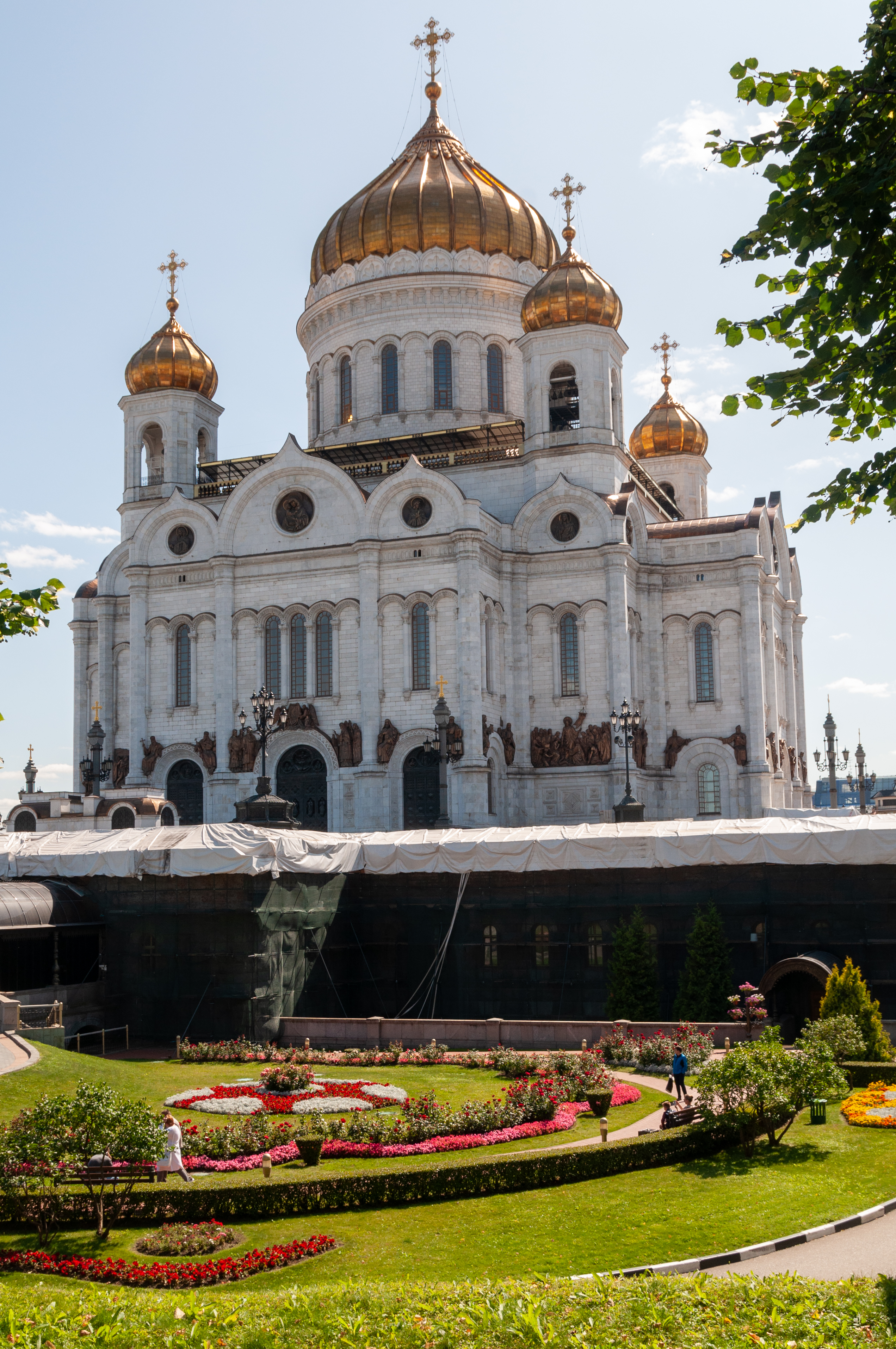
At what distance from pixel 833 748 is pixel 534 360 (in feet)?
110

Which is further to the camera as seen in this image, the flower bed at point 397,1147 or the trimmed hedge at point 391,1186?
the flower bed at point 397,1147

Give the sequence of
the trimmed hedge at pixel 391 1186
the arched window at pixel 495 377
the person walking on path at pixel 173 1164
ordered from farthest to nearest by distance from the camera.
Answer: the arched window at pixel 495 377
the person walking on path at pixel 173 1164
the trimmed hedge at pixel 391 1186

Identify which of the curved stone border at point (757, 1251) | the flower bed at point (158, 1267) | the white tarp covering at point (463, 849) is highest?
the white tarp covering at point (463, 849)

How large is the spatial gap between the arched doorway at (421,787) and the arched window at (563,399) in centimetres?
1336

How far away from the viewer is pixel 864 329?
10.4 meters

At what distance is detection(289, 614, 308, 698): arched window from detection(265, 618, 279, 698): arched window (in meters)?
0.50

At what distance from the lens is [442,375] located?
2088 inches

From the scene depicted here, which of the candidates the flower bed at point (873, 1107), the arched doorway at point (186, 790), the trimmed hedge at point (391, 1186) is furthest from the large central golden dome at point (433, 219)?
the trimmed hedge at point (391, 1186)

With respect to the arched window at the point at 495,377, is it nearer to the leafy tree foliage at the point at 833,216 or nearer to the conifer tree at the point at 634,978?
the conifer tree at the point at 634,978

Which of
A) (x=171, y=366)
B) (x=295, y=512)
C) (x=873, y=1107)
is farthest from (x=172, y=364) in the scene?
(x=873, y=1107)

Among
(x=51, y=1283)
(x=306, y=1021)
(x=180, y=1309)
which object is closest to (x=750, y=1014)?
(x=306, y=1021)

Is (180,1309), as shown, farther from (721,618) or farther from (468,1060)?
(721,618)

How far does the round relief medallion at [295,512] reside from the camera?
4731 centimetres

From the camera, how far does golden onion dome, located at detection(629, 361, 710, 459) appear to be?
61.5m
